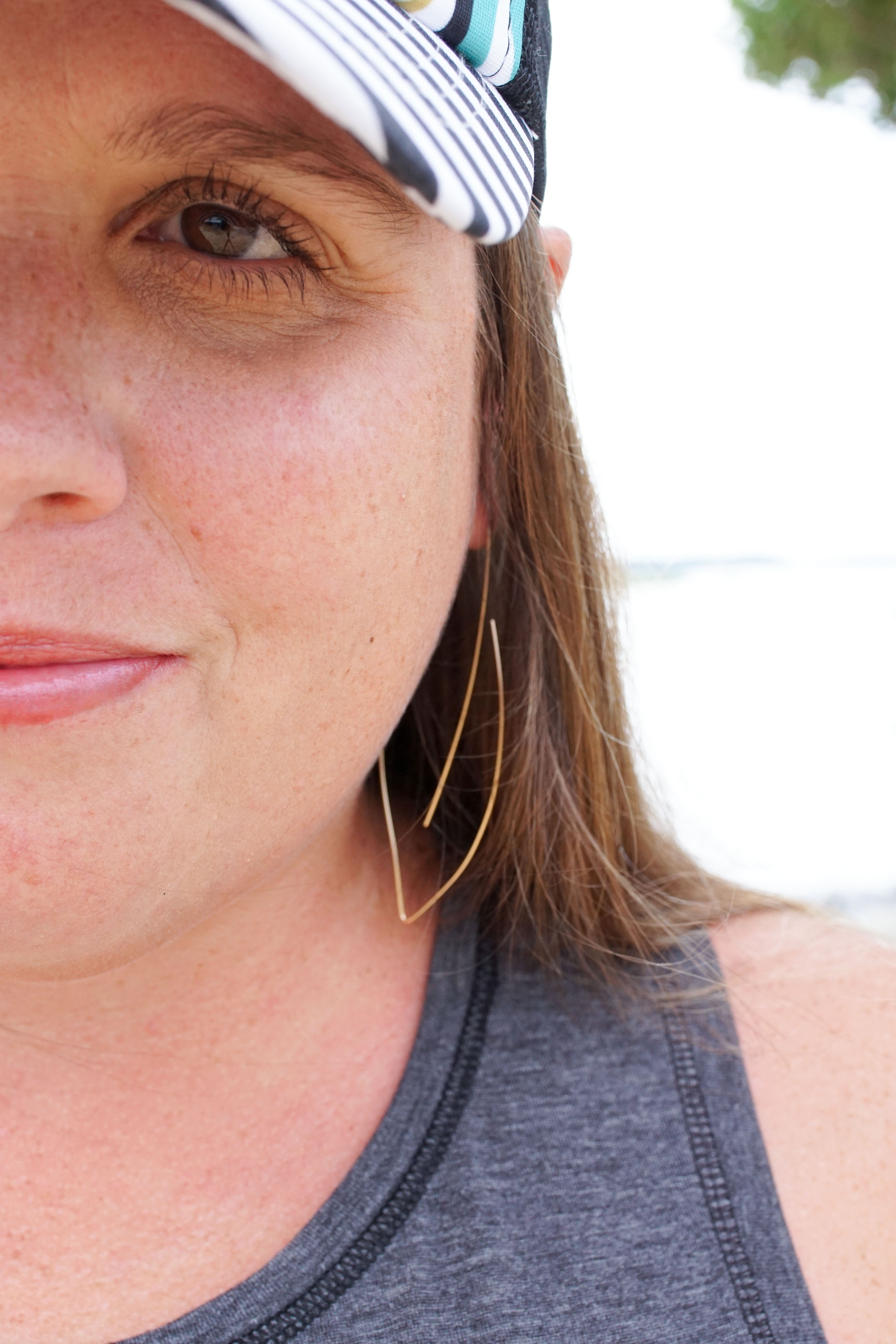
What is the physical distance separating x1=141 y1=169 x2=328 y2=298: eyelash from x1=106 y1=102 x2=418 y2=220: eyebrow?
4cm

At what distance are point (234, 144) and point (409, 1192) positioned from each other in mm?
986

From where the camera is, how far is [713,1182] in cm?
121

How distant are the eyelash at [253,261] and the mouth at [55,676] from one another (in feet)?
1.10

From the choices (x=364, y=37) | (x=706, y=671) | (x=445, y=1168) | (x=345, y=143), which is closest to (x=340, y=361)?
(x=345, y=143)

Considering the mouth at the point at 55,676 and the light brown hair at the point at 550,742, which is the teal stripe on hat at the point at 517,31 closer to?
the light brown hair at the point at 550,742

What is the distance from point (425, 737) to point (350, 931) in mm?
337

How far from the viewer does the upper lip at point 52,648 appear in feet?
2.81

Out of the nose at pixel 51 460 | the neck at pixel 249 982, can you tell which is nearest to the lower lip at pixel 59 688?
the nose at pixel 51 460

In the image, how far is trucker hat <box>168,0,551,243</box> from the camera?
67 cm

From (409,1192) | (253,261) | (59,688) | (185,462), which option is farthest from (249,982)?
(253,261)

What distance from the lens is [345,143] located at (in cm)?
90

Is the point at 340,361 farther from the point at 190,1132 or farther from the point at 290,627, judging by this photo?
the point at 190,1132

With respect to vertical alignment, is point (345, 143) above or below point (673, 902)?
above

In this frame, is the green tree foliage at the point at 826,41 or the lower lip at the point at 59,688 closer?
the lower lip at the point at 59,688
